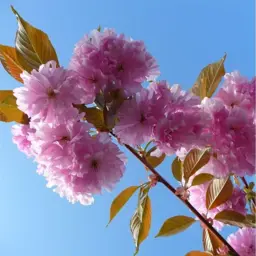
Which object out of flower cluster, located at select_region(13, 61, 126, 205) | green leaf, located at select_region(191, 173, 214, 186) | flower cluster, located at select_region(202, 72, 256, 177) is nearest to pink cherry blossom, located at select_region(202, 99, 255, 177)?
flower cluster, located at select_region(202, 72, 256, 177)

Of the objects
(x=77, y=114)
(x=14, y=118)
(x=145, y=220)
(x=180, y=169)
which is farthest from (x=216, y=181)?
(x=14, y=118)

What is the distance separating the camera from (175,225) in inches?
46.2

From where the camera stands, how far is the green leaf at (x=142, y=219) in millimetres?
1131

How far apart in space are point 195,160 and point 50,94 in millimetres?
387

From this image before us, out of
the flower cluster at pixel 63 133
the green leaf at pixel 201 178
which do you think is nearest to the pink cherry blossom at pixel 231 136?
the green leaf at pixel 201 178

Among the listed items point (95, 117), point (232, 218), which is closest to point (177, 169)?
point (232, 218)

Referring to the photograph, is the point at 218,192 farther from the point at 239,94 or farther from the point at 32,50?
the point at 32,50

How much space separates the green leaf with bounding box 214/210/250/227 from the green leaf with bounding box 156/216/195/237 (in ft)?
0.26

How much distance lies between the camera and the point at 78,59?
1036 millimetres

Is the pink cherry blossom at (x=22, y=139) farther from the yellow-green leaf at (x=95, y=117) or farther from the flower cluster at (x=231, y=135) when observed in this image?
the flower cluster at (x=231, y=135)

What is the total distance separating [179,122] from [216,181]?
0.94 ft

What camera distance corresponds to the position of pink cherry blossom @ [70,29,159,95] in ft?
3.31

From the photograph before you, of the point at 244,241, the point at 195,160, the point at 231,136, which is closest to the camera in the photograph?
the point at 231,136

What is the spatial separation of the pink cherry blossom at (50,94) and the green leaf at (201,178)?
0.38 metres
